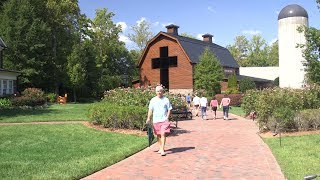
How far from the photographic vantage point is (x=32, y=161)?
385 inches

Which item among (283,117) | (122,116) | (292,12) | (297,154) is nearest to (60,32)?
(292,12)

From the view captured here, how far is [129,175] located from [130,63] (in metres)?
65.3

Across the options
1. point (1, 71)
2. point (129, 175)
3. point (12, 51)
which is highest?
point (12, 51)

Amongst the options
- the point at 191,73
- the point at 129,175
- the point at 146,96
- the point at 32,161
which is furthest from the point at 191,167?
the point at 191,73

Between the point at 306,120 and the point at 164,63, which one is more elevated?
the point at 164,63

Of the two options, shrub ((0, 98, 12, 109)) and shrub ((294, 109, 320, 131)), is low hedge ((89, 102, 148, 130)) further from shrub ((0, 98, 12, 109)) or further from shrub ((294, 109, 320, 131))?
shrub ((0, 98, 12, 109))

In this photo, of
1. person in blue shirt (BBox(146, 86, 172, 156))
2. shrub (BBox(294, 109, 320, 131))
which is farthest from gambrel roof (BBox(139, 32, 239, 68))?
person in blue shirt (BBox(146, 86, 172, 156))

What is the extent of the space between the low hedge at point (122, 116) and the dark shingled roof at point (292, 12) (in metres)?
24.2

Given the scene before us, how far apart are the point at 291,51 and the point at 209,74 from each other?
12.2 meters

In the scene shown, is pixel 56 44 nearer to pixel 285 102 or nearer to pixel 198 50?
pixel 198 50

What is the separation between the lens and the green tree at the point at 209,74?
4591 centimetres

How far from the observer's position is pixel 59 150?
11422 mm

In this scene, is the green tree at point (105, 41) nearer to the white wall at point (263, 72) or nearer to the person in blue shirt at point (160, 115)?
the white wall at point (263, 72)

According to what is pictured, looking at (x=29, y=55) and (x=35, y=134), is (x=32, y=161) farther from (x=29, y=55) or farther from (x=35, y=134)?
(x=29, y=55)
